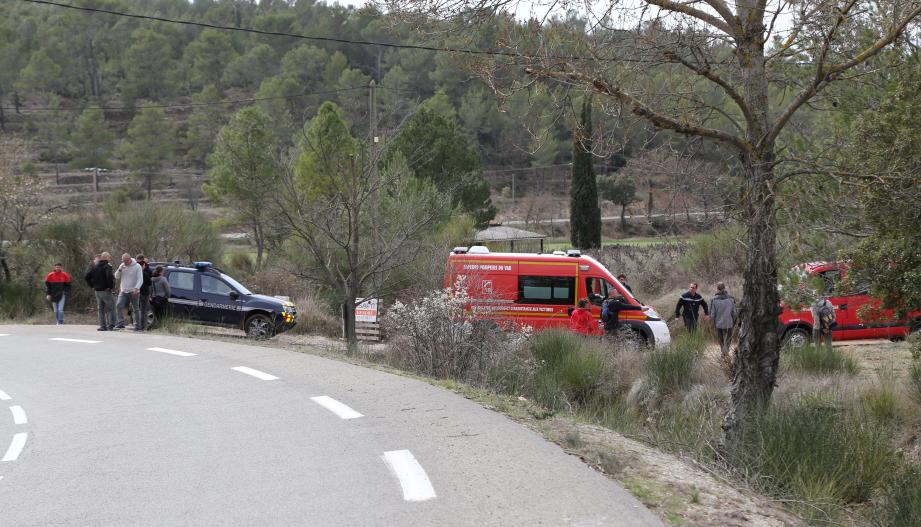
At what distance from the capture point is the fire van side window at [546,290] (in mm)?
21266

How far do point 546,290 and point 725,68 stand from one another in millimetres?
12310

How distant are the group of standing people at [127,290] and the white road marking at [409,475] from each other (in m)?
12.9

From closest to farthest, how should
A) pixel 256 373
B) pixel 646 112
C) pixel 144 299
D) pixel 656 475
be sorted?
pixel 656 475 < pixel 646 112 < pixel 256 373 < pixel 144 299

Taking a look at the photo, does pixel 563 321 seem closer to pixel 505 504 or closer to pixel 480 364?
pixel 480 364

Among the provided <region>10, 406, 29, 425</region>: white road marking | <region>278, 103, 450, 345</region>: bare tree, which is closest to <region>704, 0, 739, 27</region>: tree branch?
<region>10, 406, 29, 425</region>: white road marking

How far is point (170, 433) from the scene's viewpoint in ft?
27.3

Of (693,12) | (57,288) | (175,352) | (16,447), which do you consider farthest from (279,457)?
(57,288)

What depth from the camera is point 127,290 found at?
18359 millimetres

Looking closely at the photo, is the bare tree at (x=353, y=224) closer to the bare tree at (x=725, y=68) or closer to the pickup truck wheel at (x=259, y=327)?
the pickup truck wheel at (x=259, y=327)

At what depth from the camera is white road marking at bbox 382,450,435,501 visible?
234 inches

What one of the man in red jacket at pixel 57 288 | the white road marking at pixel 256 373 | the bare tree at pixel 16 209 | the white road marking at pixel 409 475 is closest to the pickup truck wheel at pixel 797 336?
the white road marking at pixel 256 373

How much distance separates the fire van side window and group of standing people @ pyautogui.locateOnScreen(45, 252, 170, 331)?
8.46 m

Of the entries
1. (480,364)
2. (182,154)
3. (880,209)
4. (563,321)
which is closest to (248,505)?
(480,364)

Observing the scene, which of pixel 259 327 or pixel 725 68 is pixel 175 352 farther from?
pixel 725 68
